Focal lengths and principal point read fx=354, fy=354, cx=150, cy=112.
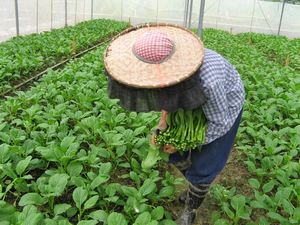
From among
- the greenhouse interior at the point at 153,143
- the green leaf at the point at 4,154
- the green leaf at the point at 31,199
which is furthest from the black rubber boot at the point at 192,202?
the green leaf at the point at 4,154

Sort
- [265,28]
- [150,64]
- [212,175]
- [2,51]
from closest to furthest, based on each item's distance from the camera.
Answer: [150,64] < [212,175] < [2,51] < [265,28]

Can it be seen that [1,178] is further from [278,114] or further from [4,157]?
[278,114]

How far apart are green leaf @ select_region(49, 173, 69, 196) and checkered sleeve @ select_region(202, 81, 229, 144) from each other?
1000 mm

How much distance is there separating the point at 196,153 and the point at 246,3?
1949 centimetres

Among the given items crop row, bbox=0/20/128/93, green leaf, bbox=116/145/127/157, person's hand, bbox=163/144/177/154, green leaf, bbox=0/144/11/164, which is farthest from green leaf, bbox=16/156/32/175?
crop row, bbox=0/20/128/93

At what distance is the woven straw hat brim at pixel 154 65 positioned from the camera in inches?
63.7

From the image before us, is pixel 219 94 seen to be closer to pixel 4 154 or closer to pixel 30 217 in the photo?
pixel 30 217

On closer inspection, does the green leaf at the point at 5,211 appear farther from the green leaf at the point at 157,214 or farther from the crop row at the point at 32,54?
the crop row at the point at 32,54

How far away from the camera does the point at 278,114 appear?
4.12 metres

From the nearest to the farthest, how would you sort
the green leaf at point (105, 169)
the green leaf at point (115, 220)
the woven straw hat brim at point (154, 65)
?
the woven straw hat brim at point (154, 65), the green leaf at point (115, 220), the green leaf at point (105, 169)

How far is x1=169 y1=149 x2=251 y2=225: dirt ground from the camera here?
2.69 m

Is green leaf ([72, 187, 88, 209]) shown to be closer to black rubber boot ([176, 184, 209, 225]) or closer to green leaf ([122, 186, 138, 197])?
green leaf ([122, 186, 138, 197])

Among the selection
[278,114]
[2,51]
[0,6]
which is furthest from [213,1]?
[278,114]

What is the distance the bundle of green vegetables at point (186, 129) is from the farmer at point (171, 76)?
0.15 feet
